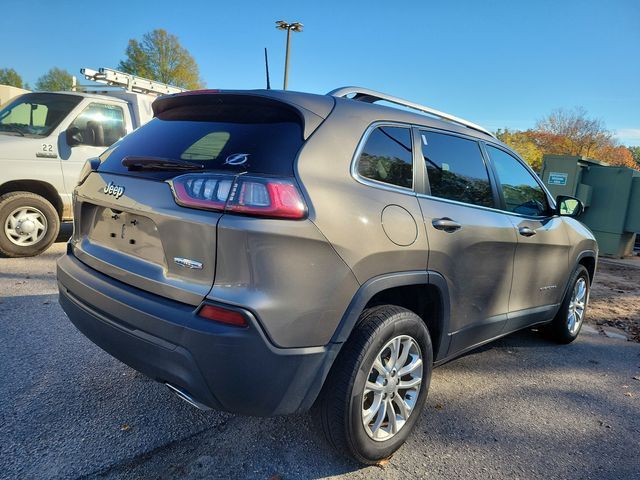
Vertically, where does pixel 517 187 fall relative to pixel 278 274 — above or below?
above

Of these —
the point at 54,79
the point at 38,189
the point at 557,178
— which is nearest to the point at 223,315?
the point at 38,189

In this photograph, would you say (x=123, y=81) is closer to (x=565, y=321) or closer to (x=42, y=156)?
(x=42, y=156)

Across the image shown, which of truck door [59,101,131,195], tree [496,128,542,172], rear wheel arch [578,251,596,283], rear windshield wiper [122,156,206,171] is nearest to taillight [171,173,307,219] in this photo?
rear windshield wiper [122,156,206,171]

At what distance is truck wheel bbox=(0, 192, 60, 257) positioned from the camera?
5621mm

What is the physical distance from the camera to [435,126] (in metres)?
2.91

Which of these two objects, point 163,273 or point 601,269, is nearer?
point 163,273

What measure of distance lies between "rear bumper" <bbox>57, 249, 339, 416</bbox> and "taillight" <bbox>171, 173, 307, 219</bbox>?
439 mm

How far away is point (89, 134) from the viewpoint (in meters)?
6.13

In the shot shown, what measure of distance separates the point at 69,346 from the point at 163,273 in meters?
1.97

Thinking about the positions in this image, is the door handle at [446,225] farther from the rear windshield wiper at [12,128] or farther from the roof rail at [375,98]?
the rear windshield wiper at [12,128]

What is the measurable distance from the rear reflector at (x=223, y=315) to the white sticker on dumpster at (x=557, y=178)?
10.6 metres

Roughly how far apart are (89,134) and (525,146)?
3274 cm

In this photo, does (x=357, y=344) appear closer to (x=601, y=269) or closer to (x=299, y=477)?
(x=299, y=477)

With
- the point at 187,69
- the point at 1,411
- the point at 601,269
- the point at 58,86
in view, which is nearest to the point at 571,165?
the point at 601,269
